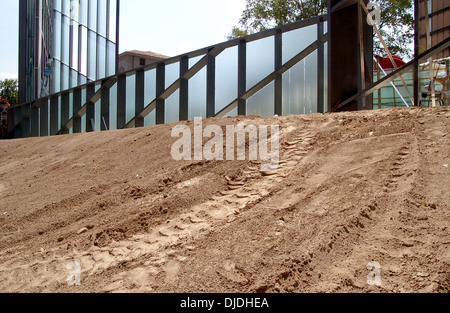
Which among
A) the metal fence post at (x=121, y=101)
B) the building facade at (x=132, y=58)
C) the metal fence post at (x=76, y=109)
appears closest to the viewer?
the metal fence post at (x=121, y=101)

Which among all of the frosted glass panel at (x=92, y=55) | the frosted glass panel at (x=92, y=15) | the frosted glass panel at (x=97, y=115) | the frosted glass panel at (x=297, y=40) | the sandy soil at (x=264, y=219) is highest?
the frosted glass panel at (x=92, y=15)

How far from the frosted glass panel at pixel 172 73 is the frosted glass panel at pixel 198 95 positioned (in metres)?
0.78

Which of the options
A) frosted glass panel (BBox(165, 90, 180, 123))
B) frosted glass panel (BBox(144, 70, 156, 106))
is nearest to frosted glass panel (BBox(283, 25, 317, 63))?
frosted glass panel (BBox(165, 90, 180, 123))

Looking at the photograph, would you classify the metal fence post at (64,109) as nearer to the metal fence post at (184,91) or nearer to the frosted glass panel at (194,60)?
the metal fence post at (184,91)

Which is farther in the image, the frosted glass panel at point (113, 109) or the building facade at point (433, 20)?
the frosted glass panel at point (113, 109)

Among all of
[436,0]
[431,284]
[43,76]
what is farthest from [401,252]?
[43,76]

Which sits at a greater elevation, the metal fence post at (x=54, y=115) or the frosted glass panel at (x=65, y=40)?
the frosted glass panel at (x=65, y=40)

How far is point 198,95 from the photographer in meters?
11.4

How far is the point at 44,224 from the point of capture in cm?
497

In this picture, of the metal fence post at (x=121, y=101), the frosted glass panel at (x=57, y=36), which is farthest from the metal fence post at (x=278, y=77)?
the frosted glass panel at (x=57, y=36)

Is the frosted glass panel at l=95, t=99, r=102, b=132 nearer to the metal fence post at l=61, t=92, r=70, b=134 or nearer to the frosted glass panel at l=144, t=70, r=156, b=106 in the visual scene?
the metal fence post at l=61, t=92, r=70, b=134

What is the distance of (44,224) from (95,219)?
0.71 m

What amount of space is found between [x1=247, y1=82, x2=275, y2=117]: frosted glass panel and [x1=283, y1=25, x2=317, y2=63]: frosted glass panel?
0.77m

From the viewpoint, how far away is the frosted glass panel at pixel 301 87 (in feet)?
29.6
